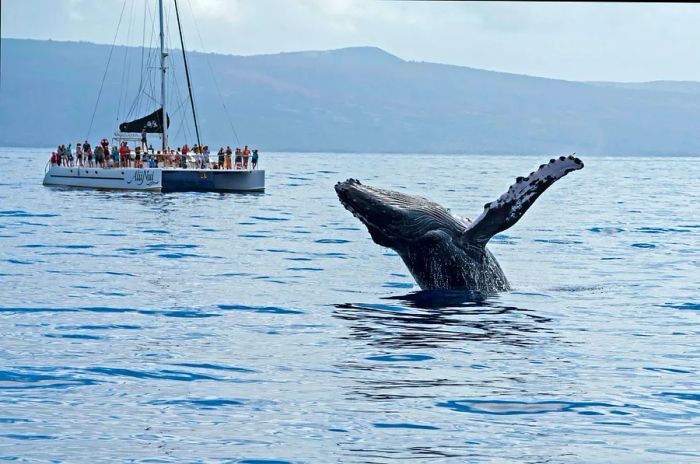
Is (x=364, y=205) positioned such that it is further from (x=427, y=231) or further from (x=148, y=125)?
(x=148, y=125)

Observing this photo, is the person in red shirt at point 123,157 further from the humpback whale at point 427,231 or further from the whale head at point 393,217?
the whale head at point 393,217

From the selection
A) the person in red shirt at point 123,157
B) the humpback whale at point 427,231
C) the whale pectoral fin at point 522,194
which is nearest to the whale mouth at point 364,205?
the humpback whale at point 427,231

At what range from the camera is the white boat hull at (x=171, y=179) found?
45.6m

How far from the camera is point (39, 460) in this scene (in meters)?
6.04

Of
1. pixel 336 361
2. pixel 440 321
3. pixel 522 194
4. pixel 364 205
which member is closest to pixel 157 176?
pixel 364 205

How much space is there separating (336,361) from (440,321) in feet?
6.43

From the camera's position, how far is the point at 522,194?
9.59 meters

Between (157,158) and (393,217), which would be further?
(157,158)

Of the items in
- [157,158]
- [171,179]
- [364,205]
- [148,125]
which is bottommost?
[171,179]

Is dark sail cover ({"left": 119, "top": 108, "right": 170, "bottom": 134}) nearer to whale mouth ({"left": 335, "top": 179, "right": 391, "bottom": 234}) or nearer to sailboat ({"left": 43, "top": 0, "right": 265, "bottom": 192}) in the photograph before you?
sailboat ({"left": 43, "top": 0, "right": 265, "bottom": 192})

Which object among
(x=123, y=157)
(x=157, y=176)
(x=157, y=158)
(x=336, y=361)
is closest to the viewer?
(x=336, y=361)

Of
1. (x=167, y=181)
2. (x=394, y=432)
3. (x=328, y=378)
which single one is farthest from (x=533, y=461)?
(x=167, y=181)

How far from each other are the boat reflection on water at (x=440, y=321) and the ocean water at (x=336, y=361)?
3 cm

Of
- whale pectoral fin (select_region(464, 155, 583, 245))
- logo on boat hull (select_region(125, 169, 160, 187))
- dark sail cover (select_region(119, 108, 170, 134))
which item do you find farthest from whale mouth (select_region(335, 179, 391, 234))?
dark sail cover (select_region(119, 108, 170, 134))
